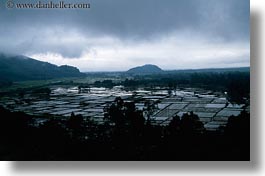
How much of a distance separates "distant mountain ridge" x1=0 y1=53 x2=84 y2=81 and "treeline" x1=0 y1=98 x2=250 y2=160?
0.51 meters

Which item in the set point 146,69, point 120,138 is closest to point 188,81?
point 146,69

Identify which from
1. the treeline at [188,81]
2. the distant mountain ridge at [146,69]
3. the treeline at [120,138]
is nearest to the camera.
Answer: the treeline at [120,138]

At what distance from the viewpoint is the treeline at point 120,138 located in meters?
3.94

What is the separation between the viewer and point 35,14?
13.4 ft

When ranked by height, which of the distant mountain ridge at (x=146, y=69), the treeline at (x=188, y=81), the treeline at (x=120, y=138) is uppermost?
the distant mountain ridge at (x=146, y=69)

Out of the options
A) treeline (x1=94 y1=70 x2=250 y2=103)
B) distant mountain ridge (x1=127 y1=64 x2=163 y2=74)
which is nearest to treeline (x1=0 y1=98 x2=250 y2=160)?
treeline (x1=94 y1=70 x2=250 y2=103)

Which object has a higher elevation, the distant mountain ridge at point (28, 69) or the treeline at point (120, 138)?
the distant mountain ridge at point (28, 69)

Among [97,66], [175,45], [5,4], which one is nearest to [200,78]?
[175,45]

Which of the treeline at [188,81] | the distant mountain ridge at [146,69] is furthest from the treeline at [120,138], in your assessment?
the distant mountain ridge at [146,69]

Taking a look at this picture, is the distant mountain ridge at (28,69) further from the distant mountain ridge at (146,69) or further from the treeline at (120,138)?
the distant mountain ridge at (146,69)

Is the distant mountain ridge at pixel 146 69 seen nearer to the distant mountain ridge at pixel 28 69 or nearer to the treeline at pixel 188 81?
the treeline at pixel 188 81

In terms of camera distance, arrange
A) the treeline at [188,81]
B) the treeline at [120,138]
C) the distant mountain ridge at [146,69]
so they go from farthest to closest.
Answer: the distant mountain ridge at [146,69]
the treeline at [188,81]
the treeline at [120,138]

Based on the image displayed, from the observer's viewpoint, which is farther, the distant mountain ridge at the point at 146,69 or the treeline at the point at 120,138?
the distant mountain ridge at the point at 146,69

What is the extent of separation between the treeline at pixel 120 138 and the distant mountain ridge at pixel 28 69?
512 millimetres
